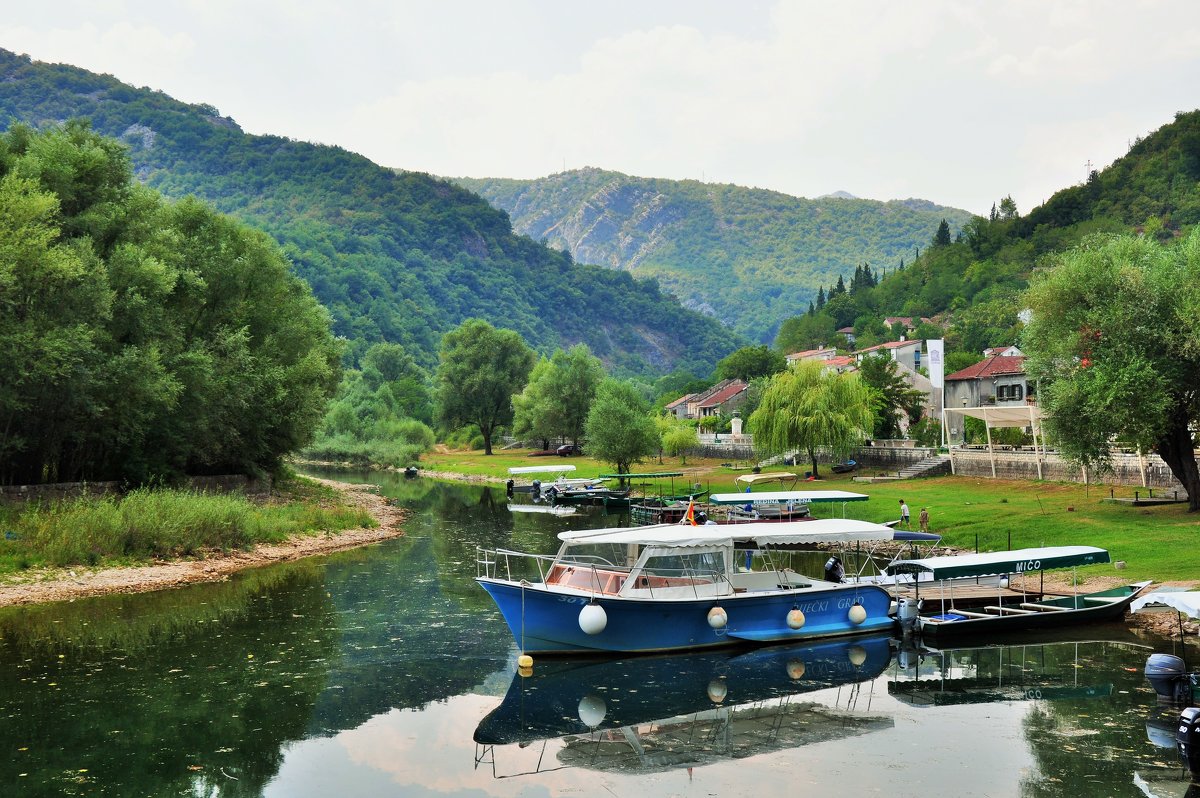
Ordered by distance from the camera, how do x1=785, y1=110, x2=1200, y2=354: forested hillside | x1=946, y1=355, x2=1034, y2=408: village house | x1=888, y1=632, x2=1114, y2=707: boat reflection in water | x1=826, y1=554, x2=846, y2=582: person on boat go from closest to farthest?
x1=888, y1=632, x2=1114, y2=707: boat reflection in water
x1=826, y1=554, x2=846, y2=582: person on boat
x1=946, y1=355, x2=1034, y2=408: village house
x1=785, y1=110, x2=1200, y2=354: forested hillside

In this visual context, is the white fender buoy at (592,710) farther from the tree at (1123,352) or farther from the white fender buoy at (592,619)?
the tree at (1123,352)

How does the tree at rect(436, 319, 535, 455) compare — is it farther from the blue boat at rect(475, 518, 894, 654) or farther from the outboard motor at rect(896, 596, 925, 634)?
the outboard motor at rect(896, 596, 925, 634)

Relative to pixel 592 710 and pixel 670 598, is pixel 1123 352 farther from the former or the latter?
pixel 592 710

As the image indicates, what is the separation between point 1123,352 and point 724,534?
922 inches

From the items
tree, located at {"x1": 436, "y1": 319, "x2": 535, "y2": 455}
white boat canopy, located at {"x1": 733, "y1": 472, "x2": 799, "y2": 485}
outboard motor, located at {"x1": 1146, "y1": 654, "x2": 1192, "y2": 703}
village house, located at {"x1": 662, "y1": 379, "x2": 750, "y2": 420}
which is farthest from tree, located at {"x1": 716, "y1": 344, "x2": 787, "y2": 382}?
outboard motor, located at {"x1": 1146, "y1": 654, "x2": 1192, "y2": 703}

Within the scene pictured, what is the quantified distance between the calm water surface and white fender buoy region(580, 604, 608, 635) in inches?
42.2

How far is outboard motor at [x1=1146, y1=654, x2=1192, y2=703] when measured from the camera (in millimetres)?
20462

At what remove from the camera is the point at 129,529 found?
37.0 meters

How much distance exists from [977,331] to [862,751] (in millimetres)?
141577

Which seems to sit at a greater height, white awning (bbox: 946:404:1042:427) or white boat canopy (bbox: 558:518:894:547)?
white awning (bbox: 946:404:1042:427)

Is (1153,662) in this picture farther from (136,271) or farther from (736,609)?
(136,271)

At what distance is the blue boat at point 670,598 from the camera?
2578 centimetres

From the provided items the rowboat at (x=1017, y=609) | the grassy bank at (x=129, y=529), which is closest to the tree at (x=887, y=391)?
the rowboat at (x=1017, y=609)

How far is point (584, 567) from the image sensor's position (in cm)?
2691
